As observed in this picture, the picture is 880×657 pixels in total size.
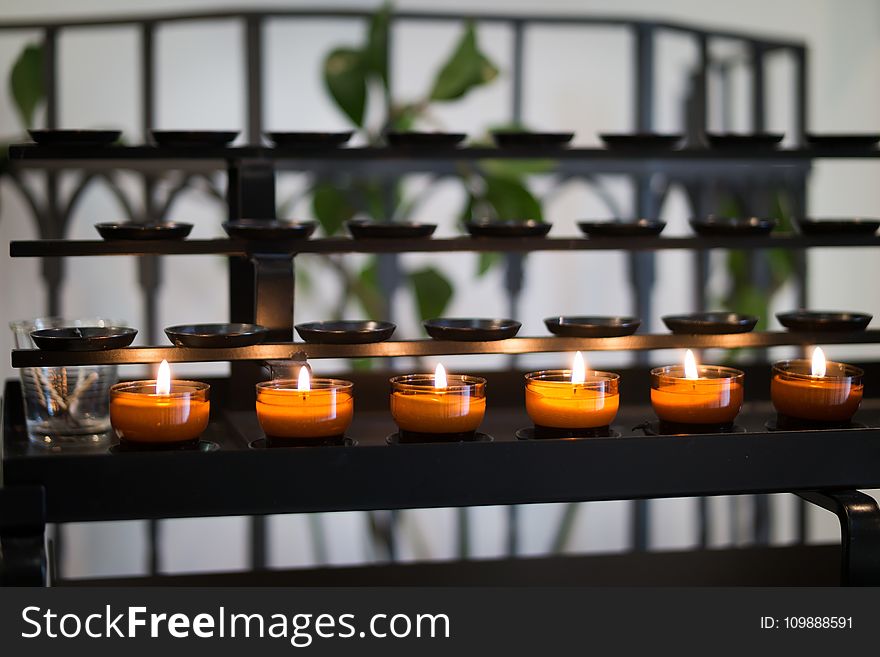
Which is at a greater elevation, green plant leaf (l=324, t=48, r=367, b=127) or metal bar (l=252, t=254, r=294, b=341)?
green plant leaf (l=324, t=48, r=367, b=127)

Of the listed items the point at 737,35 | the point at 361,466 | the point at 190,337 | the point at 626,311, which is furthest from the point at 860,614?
the point at 626,311

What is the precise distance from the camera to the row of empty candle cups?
3.76 feet

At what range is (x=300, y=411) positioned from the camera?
3.79ft

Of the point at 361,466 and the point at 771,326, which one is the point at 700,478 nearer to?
the point at 361,466

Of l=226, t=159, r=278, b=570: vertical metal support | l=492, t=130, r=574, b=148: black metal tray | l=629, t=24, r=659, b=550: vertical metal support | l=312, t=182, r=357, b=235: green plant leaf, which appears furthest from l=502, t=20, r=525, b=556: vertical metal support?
l=226, t=159, r=278, b=570: vertical metal support

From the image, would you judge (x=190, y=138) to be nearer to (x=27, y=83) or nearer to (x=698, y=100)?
(x=27, y=83)

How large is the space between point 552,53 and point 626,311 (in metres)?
0.74

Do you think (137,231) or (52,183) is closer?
(137,231)

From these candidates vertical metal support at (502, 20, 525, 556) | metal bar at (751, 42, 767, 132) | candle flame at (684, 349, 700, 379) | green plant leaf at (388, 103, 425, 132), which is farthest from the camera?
metal bar at (751, 42, 767, 132)

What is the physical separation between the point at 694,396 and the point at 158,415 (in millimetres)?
552

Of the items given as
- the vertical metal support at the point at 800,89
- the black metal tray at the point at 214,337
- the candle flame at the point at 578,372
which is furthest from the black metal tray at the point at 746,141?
the vertical metal support at the point at 800,89

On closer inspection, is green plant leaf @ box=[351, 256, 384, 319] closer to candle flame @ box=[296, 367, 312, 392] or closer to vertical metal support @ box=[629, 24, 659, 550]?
vertical metal support @ box=[629, 24, 659, 550]

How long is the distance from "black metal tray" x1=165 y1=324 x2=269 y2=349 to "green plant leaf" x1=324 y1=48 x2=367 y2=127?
125cm

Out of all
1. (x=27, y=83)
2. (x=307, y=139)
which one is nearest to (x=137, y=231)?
(x=307, y=139)
